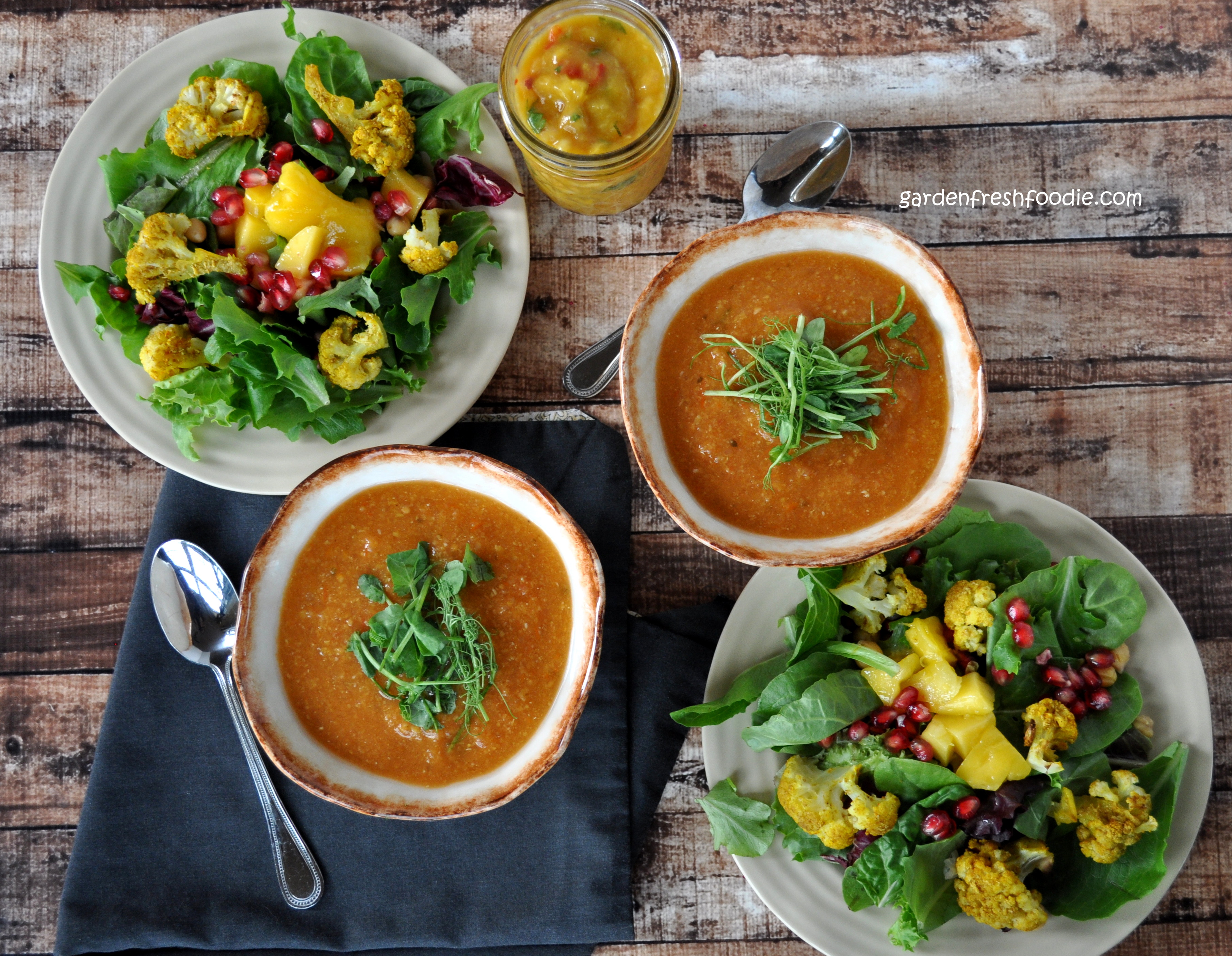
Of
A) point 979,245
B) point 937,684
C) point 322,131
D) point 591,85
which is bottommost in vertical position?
point 937,684

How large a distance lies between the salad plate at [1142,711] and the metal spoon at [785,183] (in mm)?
687

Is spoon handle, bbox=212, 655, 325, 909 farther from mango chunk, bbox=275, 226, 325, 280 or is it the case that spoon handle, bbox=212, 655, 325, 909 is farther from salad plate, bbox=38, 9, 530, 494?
mango chunk, bbox=275, 226, 325, 280

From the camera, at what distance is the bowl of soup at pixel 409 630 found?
1.99 meters

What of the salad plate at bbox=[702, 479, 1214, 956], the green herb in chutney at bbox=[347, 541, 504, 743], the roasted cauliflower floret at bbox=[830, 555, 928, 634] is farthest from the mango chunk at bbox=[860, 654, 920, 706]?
the green herb in chutney at bbox=[347, 541, 504, 743]

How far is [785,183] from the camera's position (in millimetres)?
2250

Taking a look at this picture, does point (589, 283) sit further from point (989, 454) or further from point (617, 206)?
point (989, 454)

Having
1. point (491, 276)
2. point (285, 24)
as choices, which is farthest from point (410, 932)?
point (285, 24)

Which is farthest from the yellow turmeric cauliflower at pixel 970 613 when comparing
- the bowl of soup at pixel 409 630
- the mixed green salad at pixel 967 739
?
the bowl of soup at pixel 409 630

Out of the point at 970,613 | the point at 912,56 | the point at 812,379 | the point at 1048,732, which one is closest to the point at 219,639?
the point at 812,379

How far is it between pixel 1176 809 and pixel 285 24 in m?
2.79

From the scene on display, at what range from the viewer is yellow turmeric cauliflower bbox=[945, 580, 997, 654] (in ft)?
6.36

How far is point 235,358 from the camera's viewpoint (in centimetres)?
204

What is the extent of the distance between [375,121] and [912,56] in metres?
1.43

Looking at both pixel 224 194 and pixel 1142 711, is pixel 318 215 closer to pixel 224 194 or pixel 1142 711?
pixel 224 194
